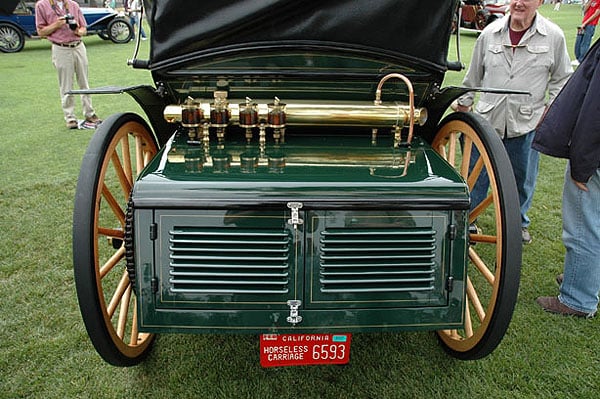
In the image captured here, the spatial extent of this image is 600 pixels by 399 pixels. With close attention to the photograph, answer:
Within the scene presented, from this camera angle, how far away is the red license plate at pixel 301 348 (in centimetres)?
222

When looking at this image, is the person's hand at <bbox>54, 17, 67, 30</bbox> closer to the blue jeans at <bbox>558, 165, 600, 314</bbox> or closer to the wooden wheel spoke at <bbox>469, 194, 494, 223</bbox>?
the wooden wheel spoke at <bbox>469, 194, 494, 223</bbox>

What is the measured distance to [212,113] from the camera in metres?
2.66

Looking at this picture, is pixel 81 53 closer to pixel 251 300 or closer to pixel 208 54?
pixel 208 54

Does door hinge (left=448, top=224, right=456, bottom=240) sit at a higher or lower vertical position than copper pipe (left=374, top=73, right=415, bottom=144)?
lower

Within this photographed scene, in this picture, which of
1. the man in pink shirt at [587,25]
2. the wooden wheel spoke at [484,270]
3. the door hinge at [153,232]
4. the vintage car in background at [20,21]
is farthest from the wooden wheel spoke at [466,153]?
the vintage car in background at [20,21]

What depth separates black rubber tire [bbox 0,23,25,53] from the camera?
46.9 feet

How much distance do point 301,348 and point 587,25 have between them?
9.69 m

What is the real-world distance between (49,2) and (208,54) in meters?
5.63

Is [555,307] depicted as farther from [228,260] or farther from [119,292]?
[119,292]

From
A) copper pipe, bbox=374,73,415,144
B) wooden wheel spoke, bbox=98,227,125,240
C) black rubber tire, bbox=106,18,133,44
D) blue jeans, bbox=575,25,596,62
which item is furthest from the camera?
black rubber tire, bbox=106,18,133,44

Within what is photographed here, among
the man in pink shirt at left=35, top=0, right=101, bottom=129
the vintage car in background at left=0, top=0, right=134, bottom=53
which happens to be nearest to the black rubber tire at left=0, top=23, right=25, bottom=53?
the vintage car in background at left=0, top=0, right=134, bottom=53

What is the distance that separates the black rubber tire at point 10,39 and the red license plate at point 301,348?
1531cm

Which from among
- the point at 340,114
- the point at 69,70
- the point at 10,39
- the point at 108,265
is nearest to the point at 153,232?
the point at 108,265

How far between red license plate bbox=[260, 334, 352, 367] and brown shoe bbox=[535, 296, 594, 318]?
62.3 inches
